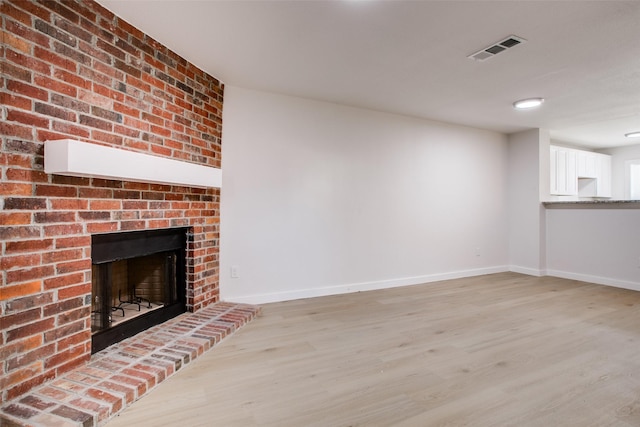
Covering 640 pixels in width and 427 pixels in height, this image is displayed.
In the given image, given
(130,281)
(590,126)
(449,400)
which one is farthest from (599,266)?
(130,281)

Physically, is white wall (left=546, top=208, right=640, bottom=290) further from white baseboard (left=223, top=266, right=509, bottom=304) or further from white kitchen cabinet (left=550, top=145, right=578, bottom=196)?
white baseboard (left=223, top=266, right=509, bottom=304)

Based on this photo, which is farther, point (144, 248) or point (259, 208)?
point (259, 208)

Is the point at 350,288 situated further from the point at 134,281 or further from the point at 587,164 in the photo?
the point at 587,164

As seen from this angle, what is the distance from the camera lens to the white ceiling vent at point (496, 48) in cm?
225

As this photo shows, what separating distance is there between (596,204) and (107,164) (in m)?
5.66

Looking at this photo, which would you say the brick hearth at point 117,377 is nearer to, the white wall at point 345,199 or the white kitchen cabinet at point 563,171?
the white wall at point 345,199

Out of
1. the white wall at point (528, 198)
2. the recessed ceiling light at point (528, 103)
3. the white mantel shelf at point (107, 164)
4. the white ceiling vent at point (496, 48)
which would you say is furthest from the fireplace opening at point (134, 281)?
the white wall at point (528, 198)

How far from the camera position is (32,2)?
5.13ft

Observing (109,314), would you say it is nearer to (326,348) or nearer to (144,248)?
(144,248)

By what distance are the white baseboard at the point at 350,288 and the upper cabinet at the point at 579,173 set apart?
6.59 feet

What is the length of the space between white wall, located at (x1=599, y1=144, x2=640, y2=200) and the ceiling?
3.36 m

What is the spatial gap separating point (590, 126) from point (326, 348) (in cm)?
516

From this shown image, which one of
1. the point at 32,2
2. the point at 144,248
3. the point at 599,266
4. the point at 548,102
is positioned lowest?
the point at 599,266

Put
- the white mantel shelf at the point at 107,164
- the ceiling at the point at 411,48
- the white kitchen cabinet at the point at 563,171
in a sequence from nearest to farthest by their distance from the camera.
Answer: the white mantel shelf at the point at 107,164
the ceiling at the point at 411,48
the white kitchen cabinet at the point at 563,171
